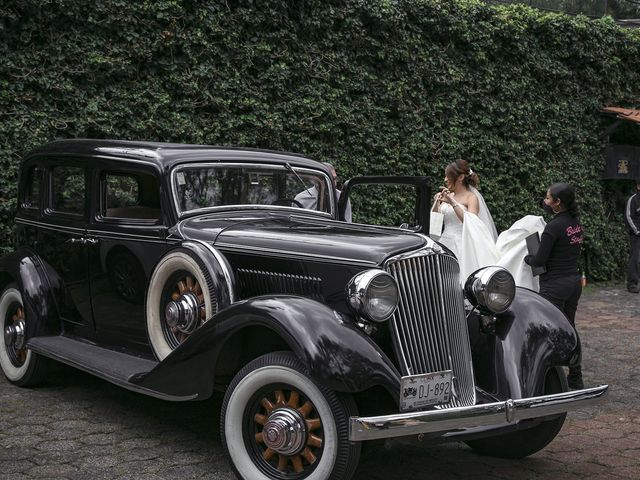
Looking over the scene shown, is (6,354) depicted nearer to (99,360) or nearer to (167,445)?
(99,360)

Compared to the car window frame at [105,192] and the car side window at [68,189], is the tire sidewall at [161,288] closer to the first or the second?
the car window frame at [105,192]

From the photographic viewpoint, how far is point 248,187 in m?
5.25

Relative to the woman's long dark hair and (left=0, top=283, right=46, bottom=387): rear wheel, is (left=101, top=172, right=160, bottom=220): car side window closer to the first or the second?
(left=0, top=283, right=46, bottom=387): rear wheel

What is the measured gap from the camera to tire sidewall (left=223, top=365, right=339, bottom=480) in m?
3.49

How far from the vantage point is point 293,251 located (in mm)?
4188

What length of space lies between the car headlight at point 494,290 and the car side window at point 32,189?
3.36 metres

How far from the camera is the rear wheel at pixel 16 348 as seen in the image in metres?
5.55

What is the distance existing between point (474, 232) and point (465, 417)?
3.79 m

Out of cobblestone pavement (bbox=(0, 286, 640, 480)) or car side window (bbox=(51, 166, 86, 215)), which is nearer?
cobblestone pavement (bbox=(0, 286, 640, 480))

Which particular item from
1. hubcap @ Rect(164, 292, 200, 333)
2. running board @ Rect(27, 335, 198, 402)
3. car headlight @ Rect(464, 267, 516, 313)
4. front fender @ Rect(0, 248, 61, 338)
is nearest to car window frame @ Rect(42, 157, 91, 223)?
front fender @ Rect(0, 248, 61, 338)

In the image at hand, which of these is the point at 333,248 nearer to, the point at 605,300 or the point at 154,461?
the point at 154,461

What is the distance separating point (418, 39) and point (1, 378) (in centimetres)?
645

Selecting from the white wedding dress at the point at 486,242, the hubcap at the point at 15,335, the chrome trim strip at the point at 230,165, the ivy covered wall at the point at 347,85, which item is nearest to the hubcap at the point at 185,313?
the chrome trim strip at the point at 230,165

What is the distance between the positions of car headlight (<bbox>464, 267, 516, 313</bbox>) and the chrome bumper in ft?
1.96
